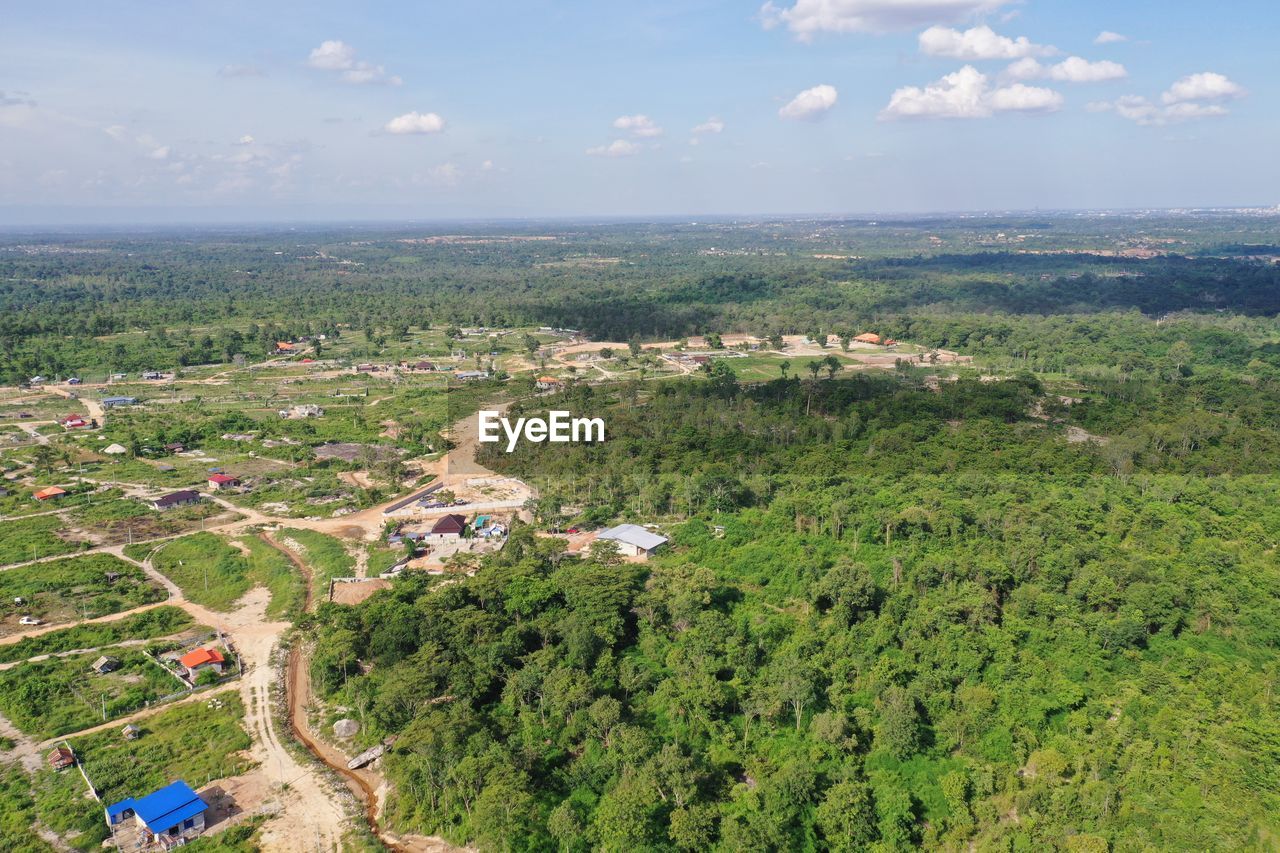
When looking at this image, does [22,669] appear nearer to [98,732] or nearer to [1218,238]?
[98,732]

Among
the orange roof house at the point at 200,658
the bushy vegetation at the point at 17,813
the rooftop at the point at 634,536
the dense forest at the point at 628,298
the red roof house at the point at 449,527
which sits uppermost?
the dense forest at the point at 628,298

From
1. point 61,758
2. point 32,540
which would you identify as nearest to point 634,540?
point 61,758

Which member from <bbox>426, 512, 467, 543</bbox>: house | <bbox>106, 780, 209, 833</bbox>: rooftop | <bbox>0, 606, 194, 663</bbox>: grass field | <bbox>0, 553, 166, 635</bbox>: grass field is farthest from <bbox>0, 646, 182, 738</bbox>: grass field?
<bbox>426, 512, 467, 543</bbox>: house

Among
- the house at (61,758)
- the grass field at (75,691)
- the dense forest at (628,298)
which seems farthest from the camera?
the dense forest at (628,298)

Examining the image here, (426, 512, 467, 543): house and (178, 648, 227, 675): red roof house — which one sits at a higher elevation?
(426, 512, 467, 543): house

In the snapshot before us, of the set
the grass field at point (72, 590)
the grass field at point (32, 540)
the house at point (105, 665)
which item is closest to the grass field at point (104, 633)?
the grass field at point (72, 590)

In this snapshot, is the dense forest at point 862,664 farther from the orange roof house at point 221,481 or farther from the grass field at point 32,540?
the orange roof house at point 221,481

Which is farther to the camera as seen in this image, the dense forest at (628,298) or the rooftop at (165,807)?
the dense forest at (628,298)

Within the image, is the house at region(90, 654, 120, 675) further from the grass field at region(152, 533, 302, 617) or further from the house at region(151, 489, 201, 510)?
the house at region(151, 489, 201, 510)
